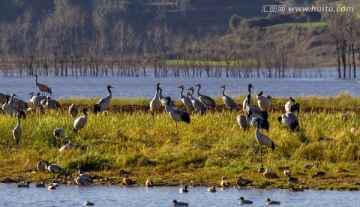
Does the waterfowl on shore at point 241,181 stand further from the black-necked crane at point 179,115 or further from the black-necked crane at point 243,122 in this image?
the black-necked crane at point 179,115

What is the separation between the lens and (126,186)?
22.5 meters

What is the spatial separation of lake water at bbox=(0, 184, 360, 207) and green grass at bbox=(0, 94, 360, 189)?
80 centimetres

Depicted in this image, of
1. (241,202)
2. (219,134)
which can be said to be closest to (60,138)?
(219,134)

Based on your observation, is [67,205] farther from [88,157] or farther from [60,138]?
[60,138]

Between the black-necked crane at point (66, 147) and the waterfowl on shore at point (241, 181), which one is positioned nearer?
the waterfowl on shore at point (241, 181)

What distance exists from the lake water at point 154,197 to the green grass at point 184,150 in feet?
2.62

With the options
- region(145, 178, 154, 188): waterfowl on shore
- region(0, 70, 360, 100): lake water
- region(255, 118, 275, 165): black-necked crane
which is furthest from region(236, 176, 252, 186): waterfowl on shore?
region(0, 70, 360, 100): lake water

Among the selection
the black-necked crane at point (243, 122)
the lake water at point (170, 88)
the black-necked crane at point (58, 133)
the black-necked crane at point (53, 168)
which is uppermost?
the black-necked crane at point (243, 122)

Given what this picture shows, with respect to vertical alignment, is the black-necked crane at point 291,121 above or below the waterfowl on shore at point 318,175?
above

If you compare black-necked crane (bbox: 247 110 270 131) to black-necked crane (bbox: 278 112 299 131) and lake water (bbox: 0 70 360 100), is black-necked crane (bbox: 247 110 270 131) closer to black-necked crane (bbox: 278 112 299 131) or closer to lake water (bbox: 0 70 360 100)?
black-necked crane (bbox: 278 112 299 131)

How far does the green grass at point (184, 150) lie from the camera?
77.5 feet

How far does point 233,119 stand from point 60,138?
5799 millimetres

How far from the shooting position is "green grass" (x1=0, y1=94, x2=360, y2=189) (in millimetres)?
23609

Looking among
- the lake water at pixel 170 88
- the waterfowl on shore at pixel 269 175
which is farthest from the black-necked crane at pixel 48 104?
the lake water at pixel 170 88
